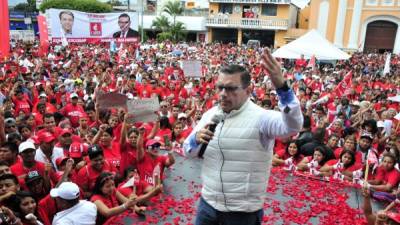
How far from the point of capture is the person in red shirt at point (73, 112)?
26.8ft

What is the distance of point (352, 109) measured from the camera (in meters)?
9.71

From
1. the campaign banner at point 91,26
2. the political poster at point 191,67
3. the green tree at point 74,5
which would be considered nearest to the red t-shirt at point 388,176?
the political poster at point 191,67

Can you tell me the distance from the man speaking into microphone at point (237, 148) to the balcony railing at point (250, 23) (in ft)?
143

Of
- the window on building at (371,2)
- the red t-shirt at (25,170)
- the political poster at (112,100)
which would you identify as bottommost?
the red t-shirt at (25,170)

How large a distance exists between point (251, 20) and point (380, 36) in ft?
46.5

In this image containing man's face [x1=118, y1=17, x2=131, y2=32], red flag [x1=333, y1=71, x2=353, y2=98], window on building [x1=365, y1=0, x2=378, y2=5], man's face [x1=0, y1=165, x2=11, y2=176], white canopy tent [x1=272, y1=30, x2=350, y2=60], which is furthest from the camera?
window on building [x1=365, y1=0, x2=378, y2=5]

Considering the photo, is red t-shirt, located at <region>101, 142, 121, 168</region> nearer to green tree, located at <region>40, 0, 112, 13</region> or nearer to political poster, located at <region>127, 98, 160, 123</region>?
political poster, located at <region>127, 98, 160, 123</region>

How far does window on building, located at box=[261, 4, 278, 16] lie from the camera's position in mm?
45031

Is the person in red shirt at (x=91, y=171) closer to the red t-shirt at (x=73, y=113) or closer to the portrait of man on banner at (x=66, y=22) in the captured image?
the red t-shirt at (x=73, y=113)

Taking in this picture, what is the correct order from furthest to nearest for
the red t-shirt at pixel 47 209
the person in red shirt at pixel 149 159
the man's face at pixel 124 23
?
1. the man's face at pixel 124 23
2. the person in red shirt at pixel 149 159
3. the red t-shirt at pixel 47 209

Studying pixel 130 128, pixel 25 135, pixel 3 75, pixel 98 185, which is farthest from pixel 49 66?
pixel 98 185

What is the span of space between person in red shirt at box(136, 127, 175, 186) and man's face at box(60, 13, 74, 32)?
14828mm

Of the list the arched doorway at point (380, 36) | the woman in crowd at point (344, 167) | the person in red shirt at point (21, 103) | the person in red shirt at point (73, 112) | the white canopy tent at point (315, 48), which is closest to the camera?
the woman in crowd at point (344, 167)

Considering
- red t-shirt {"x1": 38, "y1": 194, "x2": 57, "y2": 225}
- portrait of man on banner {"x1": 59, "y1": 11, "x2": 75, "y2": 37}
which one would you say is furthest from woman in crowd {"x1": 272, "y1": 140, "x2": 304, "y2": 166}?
portrait of man on banner {"x1": 59, "y1": 11, "x2": 75, "y2": 37}
